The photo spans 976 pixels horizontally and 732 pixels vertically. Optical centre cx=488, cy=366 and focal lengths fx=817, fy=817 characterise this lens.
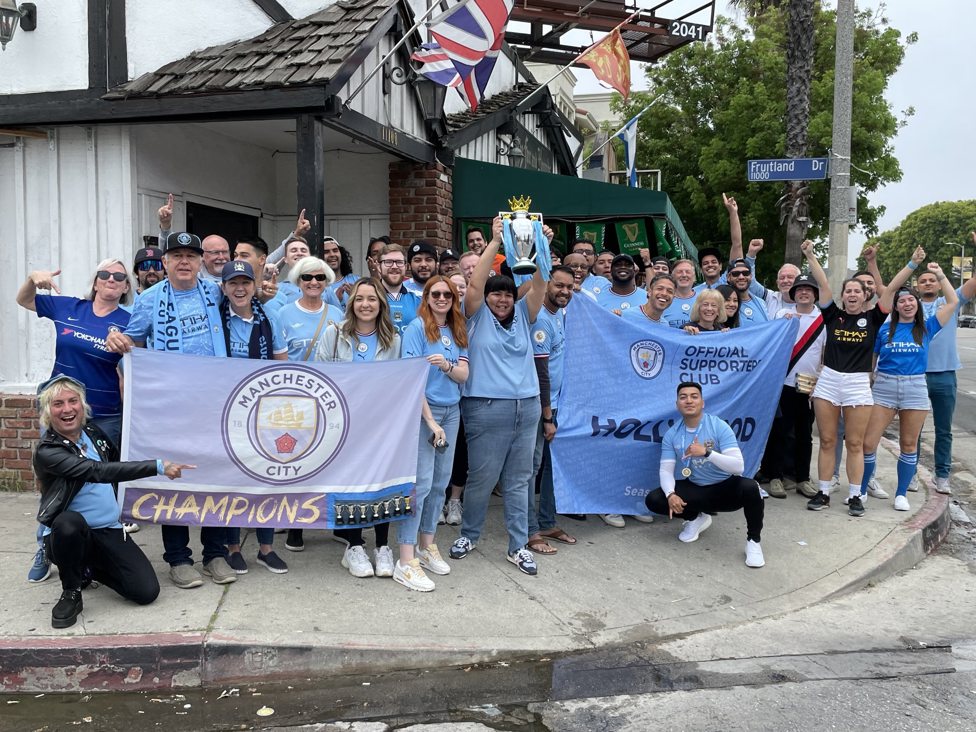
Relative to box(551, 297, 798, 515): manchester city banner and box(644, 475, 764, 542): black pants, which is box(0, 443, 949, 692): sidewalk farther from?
box(551, 297, 798, 515): manchester city banner

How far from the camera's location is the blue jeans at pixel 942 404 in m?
7.05

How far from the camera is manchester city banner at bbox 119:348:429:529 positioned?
4.59m

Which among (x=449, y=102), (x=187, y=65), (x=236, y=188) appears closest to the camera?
(x=187, y=65)

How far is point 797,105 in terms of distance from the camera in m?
12.2

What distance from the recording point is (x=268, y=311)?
492 cm

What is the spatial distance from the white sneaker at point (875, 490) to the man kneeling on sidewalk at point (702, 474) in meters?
2.13

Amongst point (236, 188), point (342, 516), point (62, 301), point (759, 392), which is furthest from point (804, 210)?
point (62, 301)

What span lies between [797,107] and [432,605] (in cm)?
1050

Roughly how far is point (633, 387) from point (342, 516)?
2.38 metres

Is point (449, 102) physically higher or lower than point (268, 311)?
higher

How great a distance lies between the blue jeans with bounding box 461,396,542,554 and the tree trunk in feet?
27.3

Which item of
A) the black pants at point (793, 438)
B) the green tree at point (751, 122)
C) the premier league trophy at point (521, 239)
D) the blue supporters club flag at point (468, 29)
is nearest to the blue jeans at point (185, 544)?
the premier league trophy at point (521, 239)

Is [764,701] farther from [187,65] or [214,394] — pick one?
[187,65]

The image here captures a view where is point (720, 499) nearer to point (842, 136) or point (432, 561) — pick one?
point (432, 561)
